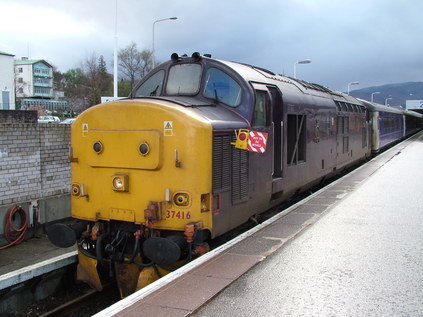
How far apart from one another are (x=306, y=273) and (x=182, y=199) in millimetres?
1614

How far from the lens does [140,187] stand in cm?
511

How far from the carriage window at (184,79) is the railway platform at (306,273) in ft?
7.49

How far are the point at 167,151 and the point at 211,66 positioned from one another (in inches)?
71.3

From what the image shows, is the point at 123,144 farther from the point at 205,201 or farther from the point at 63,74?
the point at 63,74

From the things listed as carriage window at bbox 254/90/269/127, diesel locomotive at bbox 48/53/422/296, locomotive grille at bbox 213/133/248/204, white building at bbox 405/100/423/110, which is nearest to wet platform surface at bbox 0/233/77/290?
diesel locomotive at bbox 48/53/422/296

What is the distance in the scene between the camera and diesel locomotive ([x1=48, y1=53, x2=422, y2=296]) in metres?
4.91

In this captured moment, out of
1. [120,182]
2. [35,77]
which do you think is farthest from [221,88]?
[35,77]

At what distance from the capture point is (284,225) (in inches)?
266

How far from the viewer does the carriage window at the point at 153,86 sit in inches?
261

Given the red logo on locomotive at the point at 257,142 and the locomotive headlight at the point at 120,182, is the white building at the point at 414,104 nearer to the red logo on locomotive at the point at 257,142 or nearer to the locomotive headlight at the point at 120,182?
the red logo on locomotive at the point at 257,142

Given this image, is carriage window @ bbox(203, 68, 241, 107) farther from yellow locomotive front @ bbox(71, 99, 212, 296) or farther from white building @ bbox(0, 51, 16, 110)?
white building @ bbox(0, 51, 16, 110)

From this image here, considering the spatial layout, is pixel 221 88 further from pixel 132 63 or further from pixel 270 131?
pixel 132 63

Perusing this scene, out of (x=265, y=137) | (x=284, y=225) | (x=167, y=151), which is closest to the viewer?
(x=167, y=151)

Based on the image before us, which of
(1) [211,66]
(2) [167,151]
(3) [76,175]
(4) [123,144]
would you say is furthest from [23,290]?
(1) [211,66]
